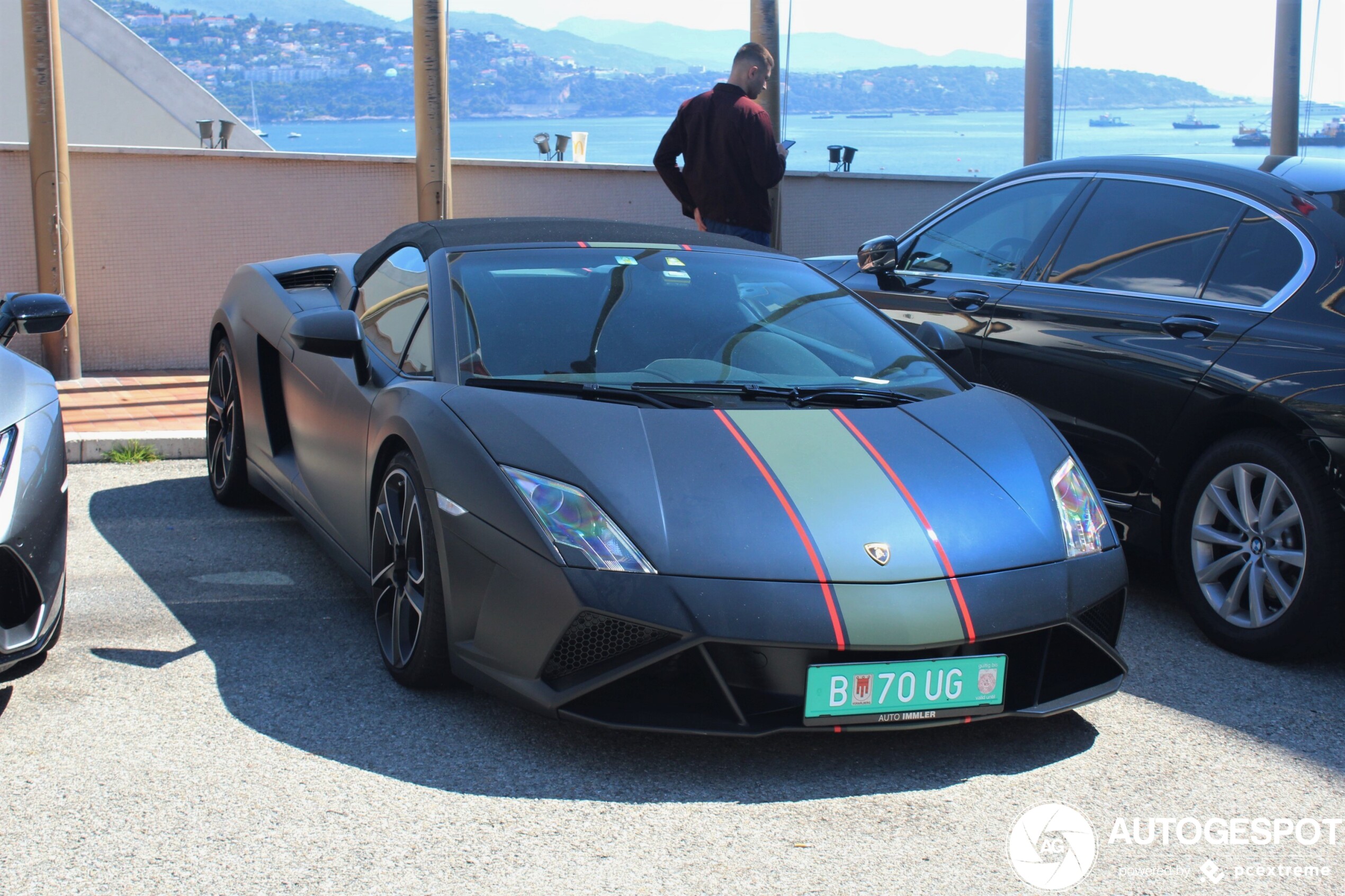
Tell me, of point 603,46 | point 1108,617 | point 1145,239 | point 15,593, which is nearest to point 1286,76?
point 1145,239

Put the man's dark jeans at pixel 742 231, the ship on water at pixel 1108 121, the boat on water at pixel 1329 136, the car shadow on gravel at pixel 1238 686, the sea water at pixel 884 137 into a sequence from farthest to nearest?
the ship on water at pixel 1108 121 < the boat on water at pixel 1329 136 < the sea water at pixel 884 137 < the man's dark jeans at pixel 742 231 < the car shadow on gravel at pixel 1238 686

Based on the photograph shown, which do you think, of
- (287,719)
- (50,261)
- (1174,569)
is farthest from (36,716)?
(50,261)

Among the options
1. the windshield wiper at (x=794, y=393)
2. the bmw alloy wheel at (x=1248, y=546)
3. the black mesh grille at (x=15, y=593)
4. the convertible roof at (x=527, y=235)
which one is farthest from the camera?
the convertible roof at (x=527, y=235)

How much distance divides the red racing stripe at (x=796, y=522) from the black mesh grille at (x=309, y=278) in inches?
87.9

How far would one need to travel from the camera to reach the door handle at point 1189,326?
4.29 meters

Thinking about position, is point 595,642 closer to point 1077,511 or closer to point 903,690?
point 903,690

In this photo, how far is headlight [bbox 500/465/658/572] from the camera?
298 cm

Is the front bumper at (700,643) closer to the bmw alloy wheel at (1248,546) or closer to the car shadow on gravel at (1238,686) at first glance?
the car shadow on gravel at (1238,686)

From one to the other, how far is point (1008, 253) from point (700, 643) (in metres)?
2.98

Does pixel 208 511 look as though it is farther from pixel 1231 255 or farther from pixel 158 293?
pixel 1231 255

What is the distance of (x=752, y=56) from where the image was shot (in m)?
7.68

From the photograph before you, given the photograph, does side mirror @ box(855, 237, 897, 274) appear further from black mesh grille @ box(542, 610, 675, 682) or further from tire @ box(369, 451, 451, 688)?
black mesh grille @ box(542, 610, 675, 682)

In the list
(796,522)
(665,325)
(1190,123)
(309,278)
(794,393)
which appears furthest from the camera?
(1190,123)

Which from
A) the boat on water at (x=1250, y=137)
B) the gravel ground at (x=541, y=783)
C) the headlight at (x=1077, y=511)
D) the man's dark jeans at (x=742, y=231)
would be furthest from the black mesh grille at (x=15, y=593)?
the boat on water at (x=1250, y=137)
